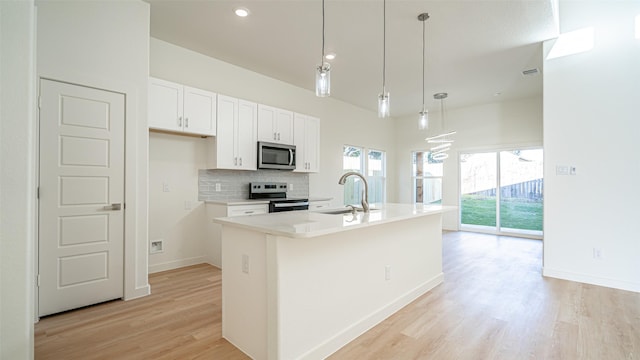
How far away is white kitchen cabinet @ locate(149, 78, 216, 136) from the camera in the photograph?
136 inches

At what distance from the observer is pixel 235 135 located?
13.9ft

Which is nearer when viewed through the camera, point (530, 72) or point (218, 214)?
point (218, 214)

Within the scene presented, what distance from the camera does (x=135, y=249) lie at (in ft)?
9.66

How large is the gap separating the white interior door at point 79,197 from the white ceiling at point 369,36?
1329mm

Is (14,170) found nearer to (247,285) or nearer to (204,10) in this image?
(247,285)

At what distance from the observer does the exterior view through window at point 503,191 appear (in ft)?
20.6

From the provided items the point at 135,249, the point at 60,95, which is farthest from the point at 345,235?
the point at 60,95

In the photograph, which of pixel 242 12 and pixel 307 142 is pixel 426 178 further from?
pixel 242 12

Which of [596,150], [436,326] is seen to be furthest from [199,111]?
[596,150]

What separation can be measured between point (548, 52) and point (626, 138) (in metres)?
1.35

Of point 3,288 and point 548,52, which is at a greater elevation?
point 548,52

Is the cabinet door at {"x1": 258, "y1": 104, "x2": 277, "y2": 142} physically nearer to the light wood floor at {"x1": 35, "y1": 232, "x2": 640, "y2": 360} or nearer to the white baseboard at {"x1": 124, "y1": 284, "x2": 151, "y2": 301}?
the light wood floor at {"x1": 35, "y1": 232, "x2": 640, "y2": 360}

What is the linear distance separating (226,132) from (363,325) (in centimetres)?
309

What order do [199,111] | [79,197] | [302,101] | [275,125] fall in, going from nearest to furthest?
[79,197] < [199,111] < [275,125] < [302,101]
